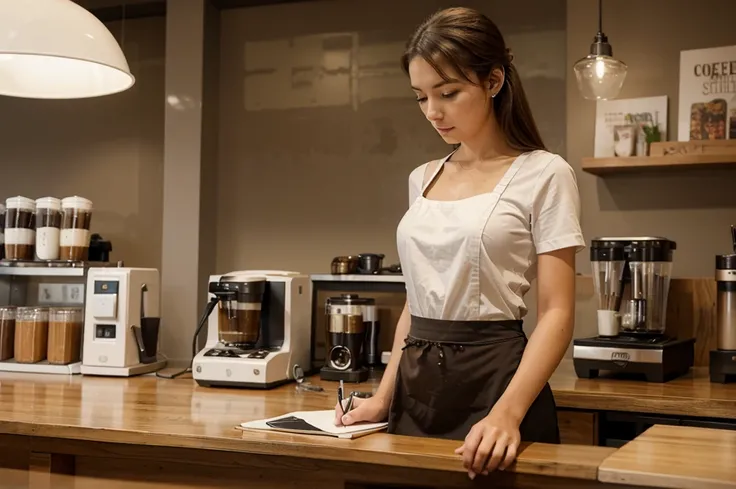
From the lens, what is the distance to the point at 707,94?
120 inches

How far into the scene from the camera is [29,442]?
6.01ft

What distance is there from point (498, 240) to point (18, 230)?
234 cm

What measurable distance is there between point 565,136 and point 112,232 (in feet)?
7.81

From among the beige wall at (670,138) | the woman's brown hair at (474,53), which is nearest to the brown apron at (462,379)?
the woman's brown hair at (474,53)

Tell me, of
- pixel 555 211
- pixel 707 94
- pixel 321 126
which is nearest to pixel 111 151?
pixel 321 126

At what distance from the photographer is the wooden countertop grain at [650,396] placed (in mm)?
2170

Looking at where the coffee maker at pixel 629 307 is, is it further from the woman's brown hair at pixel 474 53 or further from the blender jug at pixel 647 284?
the woman's brown hair at pixel 474 53

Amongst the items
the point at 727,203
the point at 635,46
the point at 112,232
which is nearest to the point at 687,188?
the point at 727,203

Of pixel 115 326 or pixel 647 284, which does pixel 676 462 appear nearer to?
pixel 647 284

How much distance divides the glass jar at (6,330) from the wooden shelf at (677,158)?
7.23 feet

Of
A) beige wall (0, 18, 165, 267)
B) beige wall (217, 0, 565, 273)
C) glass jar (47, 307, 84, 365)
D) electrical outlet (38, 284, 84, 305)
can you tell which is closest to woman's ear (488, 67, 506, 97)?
glass jar (47, 307, 84, 365)

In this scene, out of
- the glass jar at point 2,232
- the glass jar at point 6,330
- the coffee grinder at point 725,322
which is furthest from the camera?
the glass jar at point 2,232

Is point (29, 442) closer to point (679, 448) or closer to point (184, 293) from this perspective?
point (679, 448)

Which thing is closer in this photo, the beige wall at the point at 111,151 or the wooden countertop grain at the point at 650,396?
the wooden countertop grain at the point at 650,396
